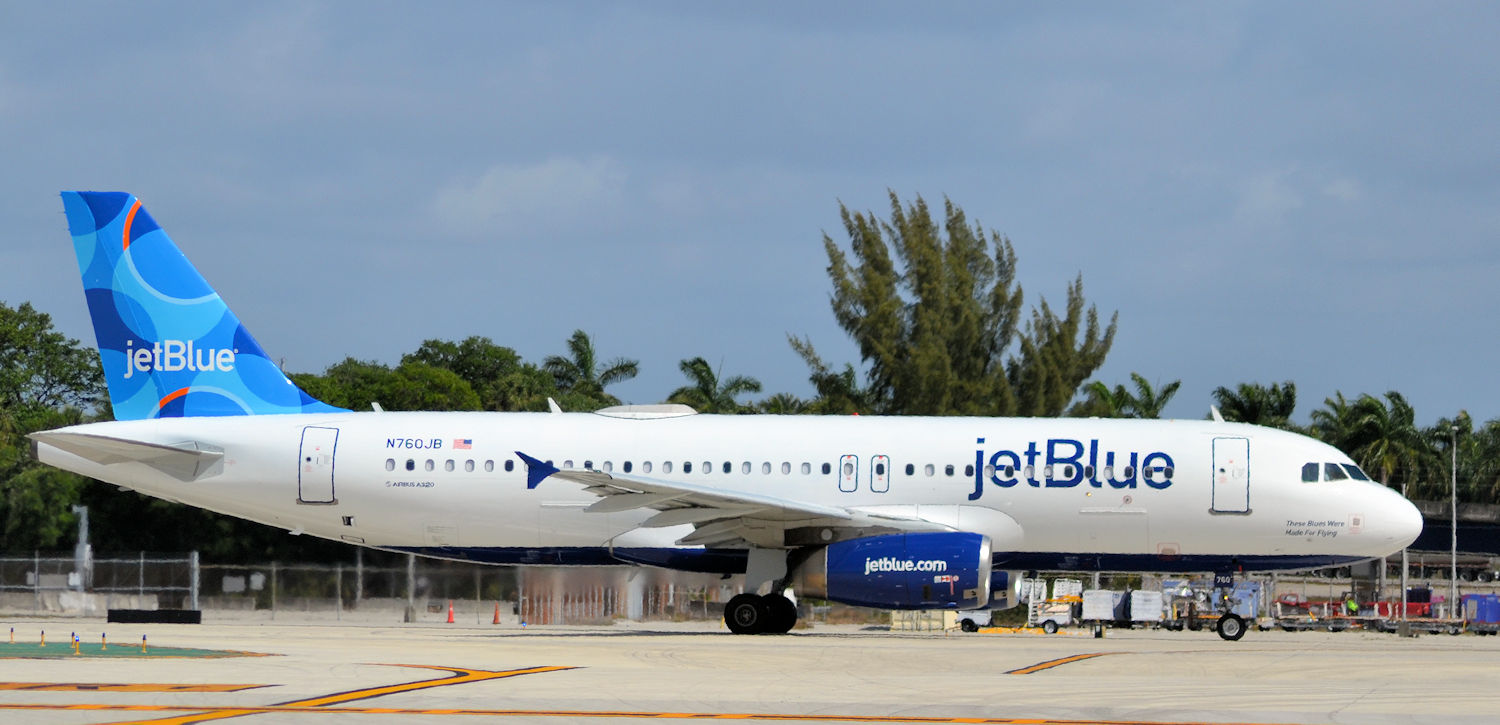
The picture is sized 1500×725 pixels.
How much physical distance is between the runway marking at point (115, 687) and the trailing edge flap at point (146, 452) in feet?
39.4

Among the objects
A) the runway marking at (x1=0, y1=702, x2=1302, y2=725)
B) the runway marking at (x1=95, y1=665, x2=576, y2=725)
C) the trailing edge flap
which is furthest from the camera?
the trailing edge flap

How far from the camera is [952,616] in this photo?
132 feet

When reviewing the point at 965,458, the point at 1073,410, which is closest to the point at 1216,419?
the point at 965,458

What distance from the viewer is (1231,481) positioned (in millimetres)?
25406

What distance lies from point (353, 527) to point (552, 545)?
3.13 metres

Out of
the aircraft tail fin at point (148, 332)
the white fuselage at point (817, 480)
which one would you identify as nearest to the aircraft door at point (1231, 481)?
the white fuselage at point (817, 480)

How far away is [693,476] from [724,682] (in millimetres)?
10628

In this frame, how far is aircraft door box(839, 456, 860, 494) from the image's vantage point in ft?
84.0

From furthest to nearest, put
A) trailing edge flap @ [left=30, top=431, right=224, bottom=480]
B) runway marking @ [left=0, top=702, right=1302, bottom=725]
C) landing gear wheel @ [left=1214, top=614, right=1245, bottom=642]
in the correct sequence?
landing gear wheel @ [left=1214, top=614, right=1245, bottom=642]
trailing edge flap @ [left=30, top=431, right=224, bottom=480]
runway marking @ [left=0, top=702, right=1302, bottom=725]

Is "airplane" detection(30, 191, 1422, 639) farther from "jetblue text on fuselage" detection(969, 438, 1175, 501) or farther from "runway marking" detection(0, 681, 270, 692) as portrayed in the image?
"runway marking" detection(0, 681, 270, 692)

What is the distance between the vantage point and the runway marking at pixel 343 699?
12016 millimetres

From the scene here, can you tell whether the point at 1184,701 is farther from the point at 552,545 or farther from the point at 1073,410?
the point at 1073,410

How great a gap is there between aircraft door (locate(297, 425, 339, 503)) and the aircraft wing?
3.86 m

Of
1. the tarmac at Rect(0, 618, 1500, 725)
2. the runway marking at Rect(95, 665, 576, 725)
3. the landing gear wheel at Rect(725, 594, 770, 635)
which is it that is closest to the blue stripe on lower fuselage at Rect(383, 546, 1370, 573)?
the landing gear wheel at Rect(725, 594, 770, 635)
